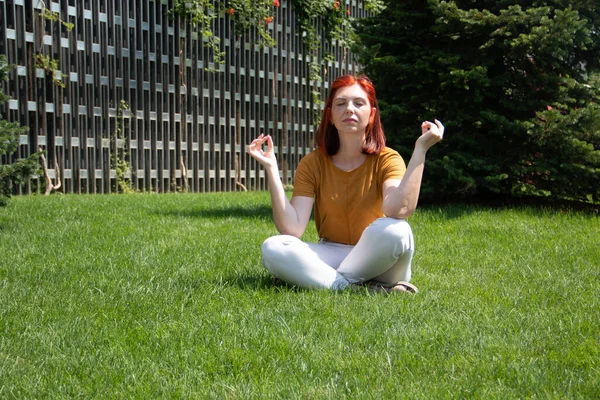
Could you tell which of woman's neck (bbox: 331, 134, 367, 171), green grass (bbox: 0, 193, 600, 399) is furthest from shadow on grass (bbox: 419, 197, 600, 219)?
woman's neck (bbox: 331, 134, 367, 171)

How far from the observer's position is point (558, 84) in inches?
271

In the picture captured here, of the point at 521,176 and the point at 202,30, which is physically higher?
the point at 202,30

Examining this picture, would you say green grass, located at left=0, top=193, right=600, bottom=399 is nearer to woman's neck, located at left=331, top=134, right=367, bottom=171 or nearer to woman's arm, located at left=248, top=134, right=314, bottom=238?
woman's arm, located at left=248, top=134, right=314, bottom=238

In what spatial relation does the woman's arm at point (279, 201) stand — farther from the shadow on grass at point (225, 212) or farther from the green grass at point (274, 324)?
the shadow on grass at point (225, 212)

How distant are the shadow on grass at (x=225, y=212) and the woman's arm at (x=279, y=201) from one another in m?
2.76

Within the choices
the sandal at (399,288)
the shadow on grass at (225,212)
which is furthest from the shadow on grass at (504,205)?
the sandal at (399,288)

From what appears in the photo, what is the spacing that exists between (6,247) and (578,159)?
491 cm

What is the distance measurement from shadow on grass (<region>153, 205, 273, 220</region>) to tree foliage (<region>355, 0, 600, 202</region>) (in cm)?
149

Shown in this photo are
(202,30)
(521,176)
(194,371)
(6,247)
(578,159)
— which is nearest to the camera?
(194,371)

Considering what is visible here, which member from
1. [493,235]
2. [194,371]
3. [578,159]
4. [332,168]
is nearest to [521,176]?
[578,159]

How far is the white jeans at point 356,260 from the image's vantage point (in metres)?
3.28

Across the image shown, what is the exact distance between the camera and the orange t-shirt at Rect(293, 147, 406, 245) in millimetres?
3607

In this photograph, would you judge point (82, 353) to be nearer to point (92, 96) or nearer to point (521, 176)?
point (521, 176)

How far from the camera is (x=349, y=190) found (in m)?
3.62
